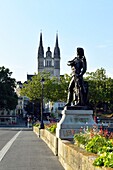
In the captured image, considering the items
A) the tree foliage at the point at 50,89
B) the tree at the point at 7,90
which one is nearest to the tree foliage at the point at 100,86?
the tree foliage at the point at 50,89

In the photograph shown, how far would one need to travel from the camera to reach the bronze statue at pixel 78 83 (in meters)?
20.6

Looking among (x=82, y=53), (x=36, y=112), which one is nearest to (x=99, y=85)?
(x=36, y=112)

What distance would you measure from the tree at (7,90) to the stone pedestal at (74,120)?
81.6 metres

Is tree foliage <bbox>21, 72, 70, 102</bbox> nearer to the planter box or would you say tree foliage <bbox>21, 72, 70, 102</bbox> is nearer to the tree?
the tree

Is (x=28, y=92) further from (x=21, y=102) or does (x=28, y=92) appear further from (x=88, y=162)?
(x=21, y=102)

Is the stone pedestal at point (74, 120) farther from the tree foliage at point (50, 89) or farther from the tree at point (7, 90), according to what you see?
the tree at point (7, 90)

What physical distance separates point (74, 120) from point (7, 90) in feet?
276

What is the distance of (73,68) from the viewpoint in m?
21.2

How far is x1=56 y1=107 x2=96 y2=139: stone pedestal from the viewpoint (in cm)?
1945

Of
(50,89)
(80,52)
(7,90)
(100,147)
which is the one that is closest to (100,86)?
(50,89)

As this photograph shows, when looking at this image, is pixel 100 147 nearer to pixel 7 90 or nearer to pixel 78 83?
pixel 78 83

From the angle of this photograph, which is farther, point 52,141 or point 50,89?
point 50,89

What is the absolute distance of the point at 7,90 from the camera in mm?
103250

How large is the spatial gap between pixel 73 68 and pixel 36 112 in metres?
121
